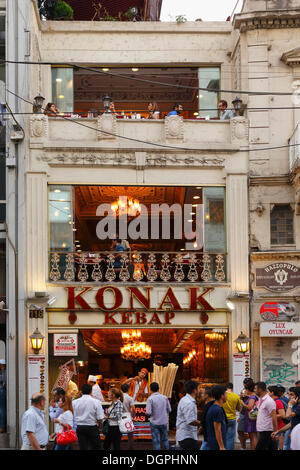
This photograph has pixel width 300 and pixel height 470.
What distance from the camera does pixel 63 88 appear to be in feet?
87.0

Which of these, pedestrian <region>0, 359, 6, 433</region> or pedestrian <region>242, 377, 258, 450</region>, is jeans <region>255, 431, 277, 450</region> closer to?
pedestrian <region>242, 377, 258, 450</region>

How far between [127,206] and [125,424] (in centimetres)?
934

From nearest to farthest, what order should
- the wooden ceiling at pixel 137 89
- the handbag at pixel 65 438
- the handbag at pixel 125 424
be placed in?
the handbag at pixel 65 438, the handbag at pixel 125 424, the wooden ceiling at pixel 137 89

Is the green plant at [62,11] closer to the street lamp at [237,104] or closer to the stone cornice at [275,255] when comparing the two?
the street lamp at [237,104]

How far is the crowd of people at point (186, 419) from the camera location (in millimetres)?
13070

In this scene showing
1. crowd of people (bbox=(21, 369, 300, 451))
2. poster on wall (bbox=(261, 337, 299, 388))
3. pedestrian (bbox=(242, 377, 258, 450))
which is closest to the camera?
crowd of people (bbox=(21, 369, 300, 451))

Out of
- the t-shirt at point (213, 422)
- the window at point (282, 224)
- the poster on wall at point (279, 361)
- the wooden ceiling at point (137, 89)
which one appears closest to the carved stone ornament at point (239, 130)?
the window at point (282, 224)

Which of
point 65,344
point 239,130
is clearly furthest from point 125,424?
point 239,130

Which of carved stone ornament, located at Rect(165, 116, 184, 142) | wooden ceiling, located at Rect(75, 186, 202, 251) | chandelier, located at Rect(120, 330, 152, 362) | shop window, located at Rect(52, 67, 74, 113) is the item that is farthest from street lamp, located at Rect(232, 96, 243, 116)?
chandelier, located at Rect(120, 330, 152, 362)

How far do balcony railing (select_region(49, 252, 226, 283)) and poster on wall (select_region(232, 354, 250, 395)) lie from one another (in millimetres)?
2225

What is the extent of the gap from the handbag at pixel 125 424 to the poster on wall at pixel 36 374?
5987 mm

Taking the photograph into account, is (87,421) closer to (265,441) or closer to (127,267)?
(265,441)

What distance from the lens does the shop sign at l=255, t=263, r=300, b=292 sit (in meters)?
23.8

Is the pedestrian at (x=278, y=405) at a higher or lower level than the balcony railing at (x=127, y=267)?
lower
